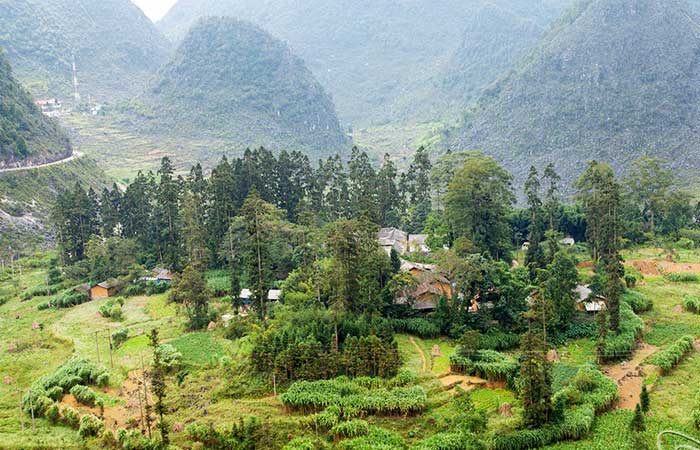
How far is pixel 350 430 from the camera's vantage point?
30.8 metres

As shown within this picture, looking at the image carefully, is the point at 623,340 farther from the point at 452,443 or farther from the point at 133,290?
the point at 133,290

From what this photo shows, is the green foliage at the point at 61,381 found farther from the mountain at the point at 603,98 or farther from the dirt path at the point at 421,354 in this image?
the mountain at the point at 603,98

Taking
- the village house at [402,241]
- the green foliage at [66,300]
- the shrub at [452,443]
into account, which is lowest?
the shrub at [452,443]

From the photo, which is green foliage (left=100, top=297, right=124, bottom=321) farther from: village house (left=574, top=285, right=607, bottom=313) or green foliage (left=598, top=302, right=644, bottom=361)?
green foliage (left=598, top=302, right=644, bottom=361)

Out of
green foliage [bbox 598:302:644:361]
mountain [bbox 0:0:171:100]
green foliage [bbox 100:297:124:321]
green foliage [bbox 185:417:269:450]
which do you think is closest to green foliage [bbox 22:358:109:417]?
green foliage [bbox 185:417:269:450]

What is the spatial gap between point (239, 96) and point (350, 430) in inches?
5178

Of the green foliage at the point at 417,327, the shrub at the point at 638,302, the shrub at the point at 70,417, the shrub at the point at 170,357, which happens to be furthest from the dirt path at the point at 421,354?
the shrub at the point at 70,417

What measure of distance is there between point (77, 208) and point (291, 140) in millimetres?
80452

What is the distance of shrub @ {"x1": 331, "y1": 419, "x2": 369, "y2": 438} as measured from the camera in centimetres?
3072

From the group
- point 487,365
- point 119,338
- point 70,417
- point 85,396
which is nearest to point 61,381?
point 85,396

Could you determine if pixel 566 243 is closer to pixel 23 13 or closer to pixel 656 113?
pixel 656 113

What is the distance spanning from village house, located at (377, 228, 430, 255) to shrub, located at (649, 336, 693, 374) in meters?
25.0

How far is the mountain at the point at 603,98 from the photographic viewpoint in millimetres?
97000

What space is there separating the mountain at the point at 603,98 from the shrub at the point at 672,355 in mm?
56673
